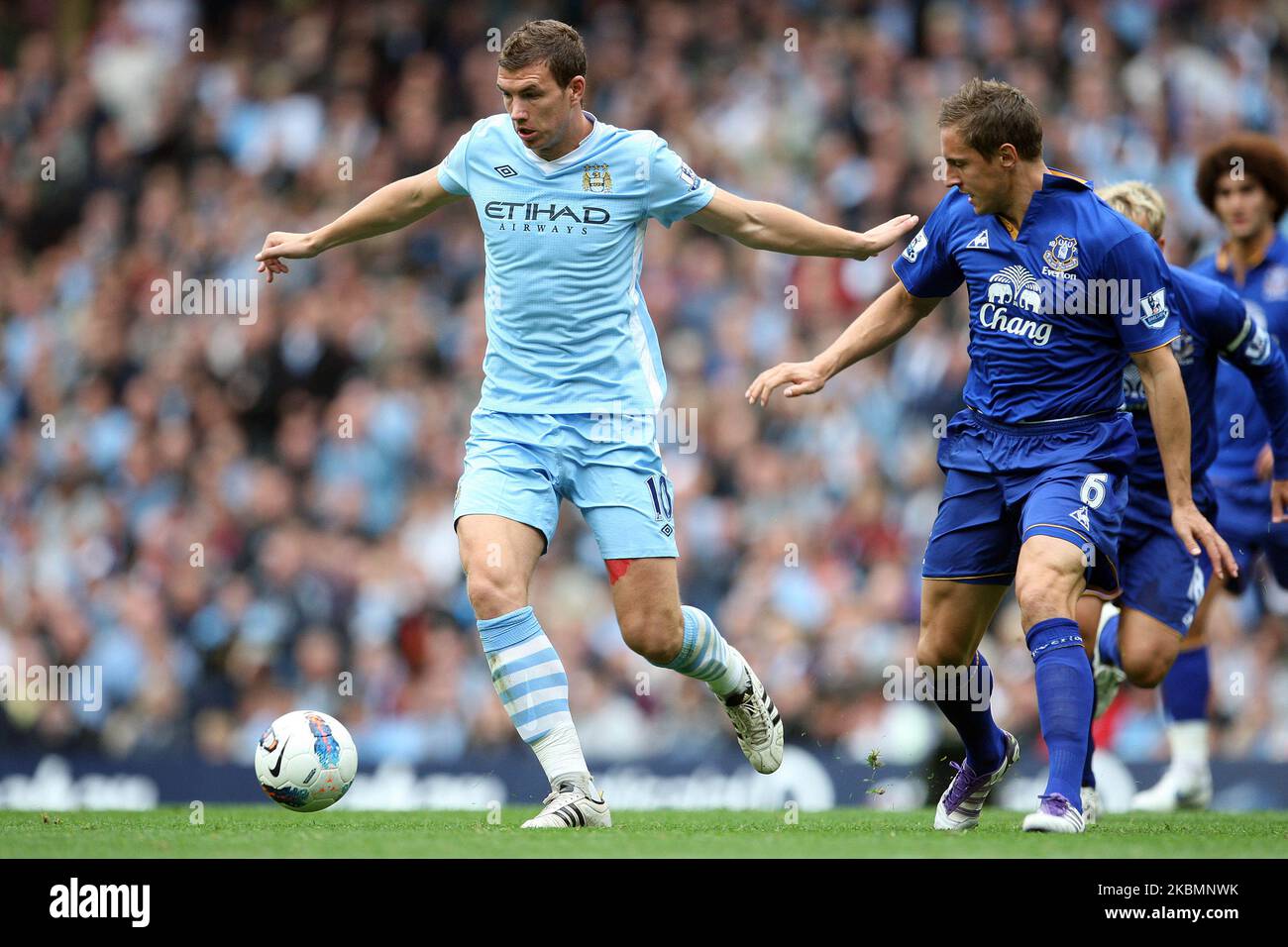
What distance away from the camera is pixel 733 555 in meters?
11.5

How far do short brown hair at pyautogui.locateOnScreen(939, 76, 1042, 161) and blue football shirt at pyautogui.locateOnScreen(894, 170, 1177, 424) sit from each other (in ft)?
0.77

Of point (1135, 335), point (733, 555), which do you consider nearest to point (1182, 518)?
point (1135, 335)

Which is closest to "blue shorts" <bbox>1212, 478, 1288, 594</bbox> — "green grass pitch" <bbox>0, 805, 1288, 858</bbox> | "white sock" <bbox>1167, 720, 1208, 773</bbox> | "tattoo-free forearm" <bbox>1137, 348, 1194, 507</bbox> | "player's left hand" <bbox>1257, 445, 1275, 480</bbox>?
"player's left hand" <bbox>1257, 445, 1275, 480</bbox>

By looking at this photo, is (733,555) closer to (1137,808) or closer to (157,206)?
(1137,808)

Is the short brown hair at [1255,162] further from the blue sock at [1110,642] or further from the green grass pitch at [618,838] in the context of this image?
the green grass pitch at [618,838]

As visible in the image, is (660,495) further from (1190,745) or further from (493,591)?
(1190,745)

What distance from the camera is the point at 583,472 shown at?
621 cm

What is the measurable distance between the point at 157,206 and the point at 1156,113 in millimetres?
7927

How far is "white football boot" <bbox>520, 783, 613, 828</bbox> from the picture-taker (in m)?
5.78

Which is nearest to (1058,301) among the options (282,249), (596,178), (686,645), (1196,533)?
(1196,533)

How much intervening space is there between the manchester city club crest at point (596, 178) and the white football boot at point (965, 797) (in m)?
2.49

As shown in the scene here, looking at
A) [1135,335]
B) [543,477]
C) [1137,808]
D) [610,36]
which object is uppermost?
[610,36]

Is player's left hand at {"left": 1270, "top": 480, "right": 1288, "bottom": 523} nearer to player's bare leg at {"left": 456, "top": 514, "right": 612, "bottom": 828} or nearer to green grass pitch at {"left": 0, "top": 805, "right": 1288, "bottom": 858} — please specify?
green grass pitch at {"left": 0, "top": 805, "right": 1288, "bottom": 858}
